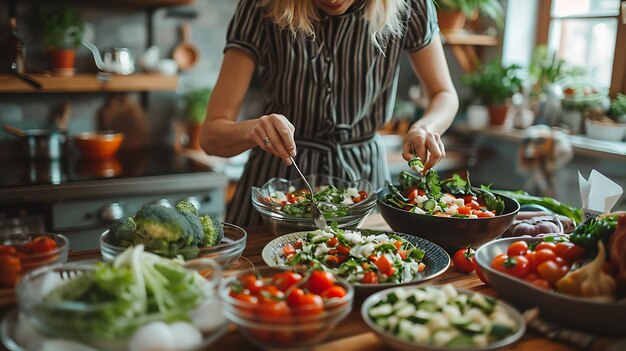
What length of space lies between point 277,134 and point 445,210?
0.42m

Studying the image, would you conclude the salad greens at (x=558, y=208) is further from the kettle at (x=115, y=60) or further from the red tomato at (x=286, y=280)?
the kettle at (x=115, y=60)

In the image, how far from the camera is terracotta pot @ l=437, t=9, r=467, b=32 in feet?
11.2

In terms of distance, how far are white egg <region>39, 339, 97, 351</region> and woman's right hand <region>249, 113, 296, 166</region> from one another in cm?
64

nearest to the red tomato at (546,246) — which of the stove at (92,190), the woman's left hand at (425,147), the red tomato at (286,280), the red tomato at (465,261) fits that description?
the red tomato at (465,261)

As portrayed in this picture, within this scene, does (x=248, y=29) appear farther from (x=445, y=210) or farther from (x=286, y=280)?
(x=286, y=280)

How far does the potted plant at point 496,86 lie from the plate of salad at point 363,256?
92.2 inches

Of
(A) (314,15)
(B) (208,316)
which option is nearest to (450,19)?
(A) (314,15)

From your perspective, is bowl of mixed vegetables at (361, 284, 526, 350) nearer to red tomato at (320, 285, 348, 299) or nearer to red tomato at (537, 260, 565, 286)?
red tomato at (320, 285, 348, 299)

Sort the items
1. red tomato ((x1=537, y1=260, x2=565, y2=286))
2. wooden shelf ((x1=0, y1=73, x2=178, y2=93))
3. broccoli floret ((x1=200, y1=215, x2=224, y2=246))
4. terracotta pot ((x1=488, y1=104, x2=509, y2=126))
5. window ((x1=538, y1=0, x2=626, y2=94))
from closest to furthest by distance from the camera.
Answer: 1. red tomato ((x1=537, y1=260, x2=565, y2=286))
2. broccoli floret ((x1=200, y1=215, x2=224, y2=246))
3. wooden shelf ((x1=0, y1=73, x2=178, y2=93))
4. window ((x1=538, y1=0, x2=626, y2=94))
5. terracotta pot ((x1=488, y1=104, x2=509, y2=126))

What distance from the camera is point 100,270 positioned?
2.81 ft

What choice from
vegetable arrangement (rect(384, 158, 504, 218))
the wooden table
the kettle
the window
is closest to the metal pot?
the kettle

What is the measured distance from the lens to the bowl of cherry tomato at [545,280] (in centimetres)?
94

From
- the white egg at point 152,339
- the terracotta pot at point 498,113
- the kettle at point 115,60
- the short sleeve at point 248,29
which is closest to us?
the white egg at point 152,339

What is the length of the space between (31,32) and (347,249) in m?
2.51
